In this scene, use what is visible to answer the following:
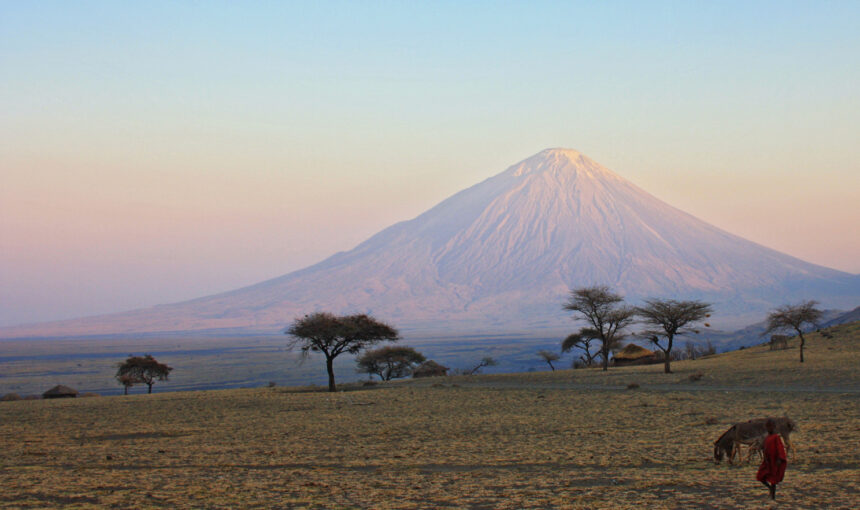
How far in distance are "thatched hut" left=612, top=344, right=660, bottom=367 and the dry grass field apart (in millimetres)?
20910

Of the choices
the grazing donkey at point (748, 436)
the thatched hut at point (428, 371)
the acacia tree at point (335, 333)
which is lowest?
the thatched hut at point (428, 371)

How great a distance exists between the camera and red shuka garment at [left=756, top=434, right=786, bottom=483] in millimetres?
10328

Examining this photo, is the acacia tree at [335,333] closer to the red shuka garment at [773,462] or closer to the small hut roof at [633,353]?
the small hut roof at [633,353]

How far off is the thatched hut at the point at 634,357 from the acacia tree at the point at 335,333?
18076mm

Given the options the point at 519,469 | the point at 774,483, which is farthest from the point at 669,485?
the point at 519,469

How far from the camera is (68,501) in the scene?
37.8ft

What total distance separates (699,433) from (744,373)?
698 inches

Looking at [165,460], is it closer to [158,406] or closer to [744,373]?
[158,406]

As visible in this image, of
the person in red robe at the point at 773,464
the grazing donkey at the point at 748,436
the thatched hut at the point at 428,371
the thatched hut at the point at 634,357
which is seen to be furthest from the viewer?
the thatched hut at the point at 428,371

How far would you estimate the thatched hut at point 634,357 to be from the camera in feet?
173

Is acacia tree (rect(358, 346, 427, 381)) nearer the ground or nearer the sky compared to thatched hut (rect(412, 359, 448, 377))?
nearer the sky

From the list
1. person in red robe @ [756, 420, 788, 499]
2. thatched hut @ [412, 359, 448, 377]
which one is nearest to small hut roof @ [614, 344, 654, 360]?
thatched hut @ [412, 359, 448, 377]

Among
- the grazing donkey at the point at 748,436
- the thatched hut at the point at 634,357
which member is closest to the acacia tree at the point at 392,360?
the thatched hut at the point at 634,357

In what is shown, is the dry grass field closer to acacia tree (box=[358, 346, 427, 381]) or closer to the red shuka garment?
the red shuka garment
